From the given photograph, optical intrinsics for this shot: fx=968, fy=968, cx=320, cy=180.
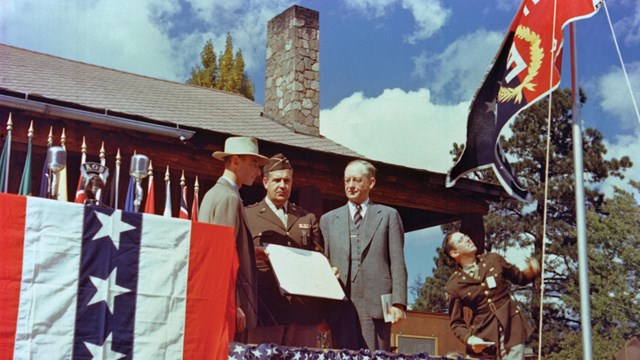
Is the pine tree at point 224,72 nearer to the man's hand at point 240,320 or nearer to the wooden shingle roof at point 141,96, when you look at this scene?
the wooden shingle roof at point 141,96

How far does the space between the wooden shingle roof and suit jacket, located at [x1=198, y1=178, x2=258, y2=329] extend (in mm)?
2858

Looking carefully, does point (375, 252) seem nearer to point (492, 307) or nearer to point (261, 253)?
point (261, 253)

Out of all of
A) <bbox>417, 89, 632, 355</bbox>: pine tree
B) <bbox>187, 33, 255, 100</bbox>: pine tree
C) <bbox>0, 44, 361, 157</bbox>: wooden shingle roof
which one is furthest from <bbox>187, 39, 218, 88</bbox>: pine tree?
<bbox>0, 44, 361, 157</bbox>: wooden shingle roof

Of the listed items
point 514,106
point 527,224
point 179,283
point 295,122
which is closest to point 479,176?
point 527,224

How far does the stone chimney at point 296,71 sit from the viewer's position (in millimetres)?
14188

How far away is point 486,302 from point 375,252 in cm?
120

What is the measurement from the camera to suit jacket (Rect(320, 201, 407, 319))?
7.73m

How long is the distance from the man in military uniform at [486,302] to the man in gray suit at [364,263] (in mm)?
764

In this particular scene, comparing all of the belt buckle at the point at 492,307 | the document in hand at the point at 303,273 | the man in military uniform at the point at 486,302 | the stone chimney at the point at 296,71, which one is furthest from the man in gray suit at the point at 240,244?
the stone chimney at the point at 296,71

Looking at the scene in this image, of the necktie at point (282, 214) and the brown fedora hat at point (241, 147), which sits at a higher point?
the brown fedora hat at point (241, 147)

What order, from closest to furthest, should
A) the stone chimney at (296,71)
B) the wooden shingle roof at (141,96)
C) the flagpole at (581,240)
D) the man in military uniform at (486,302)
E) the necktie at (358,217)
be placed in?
the flagpole at (581,240), the necktie at (358,217), the man in military uniform at (486,302), the wooden shingle roof at (141,96), the stone chimney at (296,71)

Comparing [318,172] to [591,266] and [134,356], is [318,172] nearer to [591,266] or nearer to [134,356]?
[134,356]

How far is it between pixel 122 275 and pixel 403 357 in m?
2.17

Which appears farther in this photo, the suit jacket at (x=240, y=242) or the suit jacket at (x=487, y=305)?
the suit jacket at (x=487, y=305)
